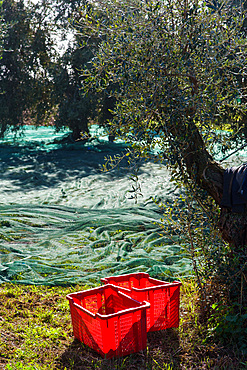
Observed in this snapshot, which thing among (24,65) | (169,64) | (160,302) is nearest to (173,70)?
(169,64)

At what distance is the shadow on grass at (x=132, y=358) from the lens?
9.52ft

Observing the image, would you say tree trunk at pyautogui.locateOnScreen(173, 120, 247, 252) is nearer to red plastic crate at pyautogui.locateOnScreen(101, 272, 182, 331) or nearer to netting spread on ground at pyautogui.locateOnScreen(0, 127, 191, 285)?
netting spread on ground at pyautogui.locateOnScreen(0, 127, 191, 285)

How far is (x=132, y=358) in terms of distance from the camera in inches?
118

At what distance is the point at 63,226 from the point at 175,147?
13.2 feet

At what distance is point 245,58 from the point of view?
131 inches

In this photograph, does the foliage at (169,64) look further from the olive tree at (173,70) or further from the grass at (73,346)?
the grass at (73,346)

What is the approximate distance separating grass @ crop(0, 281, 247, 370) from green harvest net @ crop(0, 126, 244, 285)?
2.43 feet

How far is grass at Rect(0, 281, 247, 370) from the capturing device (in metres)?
2.92

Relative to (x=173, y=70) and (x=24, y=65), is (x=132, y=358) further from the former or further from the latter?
(x=24, y=65)

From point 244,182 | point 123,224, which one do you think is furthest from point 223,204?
point 123,224

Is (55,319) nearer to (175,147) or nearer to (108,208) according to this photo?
(175,147)

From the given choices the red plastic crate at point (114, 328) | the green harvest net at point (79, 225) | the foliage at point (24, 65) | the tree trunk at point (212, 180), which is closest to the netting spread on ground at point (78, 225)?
the green harvest net at point (79, 225)

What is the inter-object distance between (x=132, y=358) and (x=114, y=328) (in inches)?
12.7

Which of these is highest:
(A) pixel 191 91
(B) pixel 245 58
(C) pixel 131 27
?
(C) pixel 131 27
